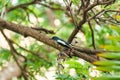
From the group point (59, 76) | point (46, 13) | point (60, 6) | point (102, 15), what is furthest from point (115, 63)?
point (46, 13)

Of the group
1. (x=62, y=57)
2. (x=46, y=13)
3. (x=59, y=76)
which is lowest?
(x=59, y=76)

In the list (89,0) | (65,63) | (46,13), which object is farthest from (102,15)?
(46,13)

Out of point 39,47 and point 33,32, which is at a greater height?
point 39,47

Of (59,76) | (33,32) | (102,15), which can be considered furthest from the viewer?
(33,32)

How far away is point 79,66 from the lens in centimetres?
185

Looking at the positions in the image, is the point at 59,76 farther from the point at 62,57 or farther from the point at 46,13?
the point at 46,13

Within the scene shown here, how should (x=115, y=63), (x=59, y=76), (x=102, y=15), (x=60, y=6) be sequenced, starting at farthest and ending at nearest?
(x=60, y=6) < (x=102, y=15) < (x=59, y=76) < (x=115, y=63)

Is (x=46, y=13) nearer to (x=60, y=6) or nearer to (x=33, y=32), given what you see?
(x=60, y=6)

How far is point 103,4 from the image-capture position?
5.97 ft

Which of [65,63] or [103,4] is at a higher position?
[103,4]

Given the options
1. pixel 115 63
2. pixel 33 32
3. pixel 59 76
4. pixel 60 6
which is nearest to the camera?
pixel 115 63

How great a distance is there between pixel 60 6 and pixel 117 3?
1.75m

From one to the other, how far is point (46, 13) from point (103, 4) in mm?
6064

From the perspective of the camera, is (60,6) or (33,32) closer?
(33,32)
